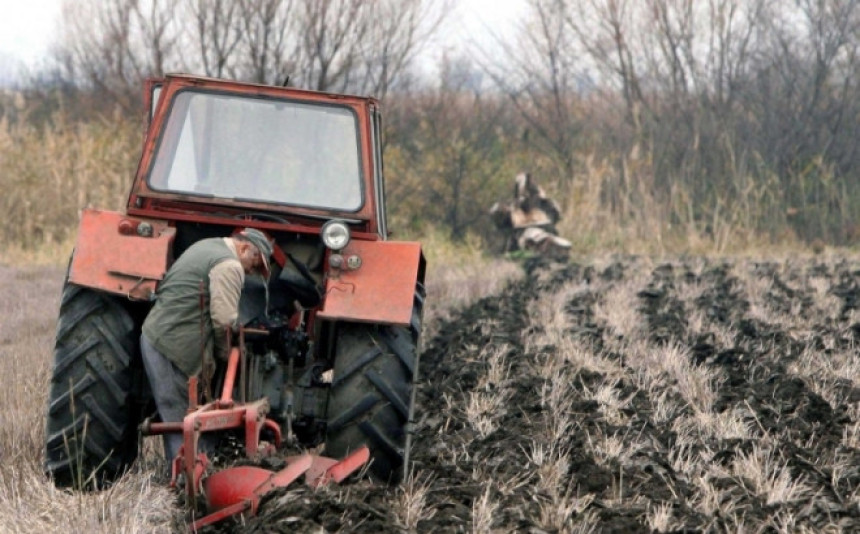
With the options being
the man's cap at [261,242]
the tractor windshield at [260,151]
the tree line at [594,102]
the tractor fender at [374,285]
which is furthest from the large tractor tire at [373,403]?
the tree line at [594,102]

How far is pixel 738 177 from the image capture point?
2036 cm

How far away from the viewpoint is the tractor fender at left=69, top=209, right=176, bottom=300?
17.9 feet

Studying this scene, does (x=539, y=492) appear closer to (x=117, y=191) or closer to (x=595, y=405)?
(x=595, y=405)

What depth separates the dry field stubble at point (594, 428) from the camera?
4746 mm

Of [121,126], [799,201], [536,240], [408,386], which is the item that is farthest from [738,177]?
[408,386]

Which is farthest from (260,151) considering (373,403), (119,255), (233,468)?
(233,468)

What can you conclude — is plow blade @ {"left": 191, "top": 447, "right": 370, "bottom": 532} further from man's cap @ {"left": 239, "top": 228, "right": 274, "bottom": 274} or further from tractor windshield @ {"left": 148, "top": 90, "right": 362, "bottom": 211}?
tractor windshield @ {"left": 148, "top": 90, "right": 362, "bottom": 211}

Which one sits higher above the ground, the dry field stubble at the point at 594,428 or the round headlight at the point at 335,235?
the round headlight at the point at 335,235

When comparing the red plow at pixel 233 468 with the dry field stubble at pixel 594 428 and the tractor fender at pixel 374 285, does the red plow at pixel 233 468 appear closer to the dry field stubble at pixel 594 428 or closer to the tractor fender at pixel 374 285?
the dry field stubble at pixel 594 428

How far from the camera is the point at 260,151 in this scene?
627 cm

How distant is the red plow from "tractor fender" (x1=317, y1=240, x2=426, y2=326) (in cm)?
51

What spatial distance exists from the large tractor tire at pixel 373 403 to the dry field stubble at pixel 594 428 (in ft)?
0.54

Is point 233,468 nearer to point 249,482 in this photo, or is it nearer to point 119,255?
point 249,482

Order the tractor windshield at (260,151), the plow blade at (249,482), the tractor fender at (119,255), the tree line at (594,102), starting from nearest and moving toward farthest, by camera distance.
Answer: the plow blade at (249,482), the tractor fender at (119,255), the tractor windshield at (260,151), the tree line at (594,102)
